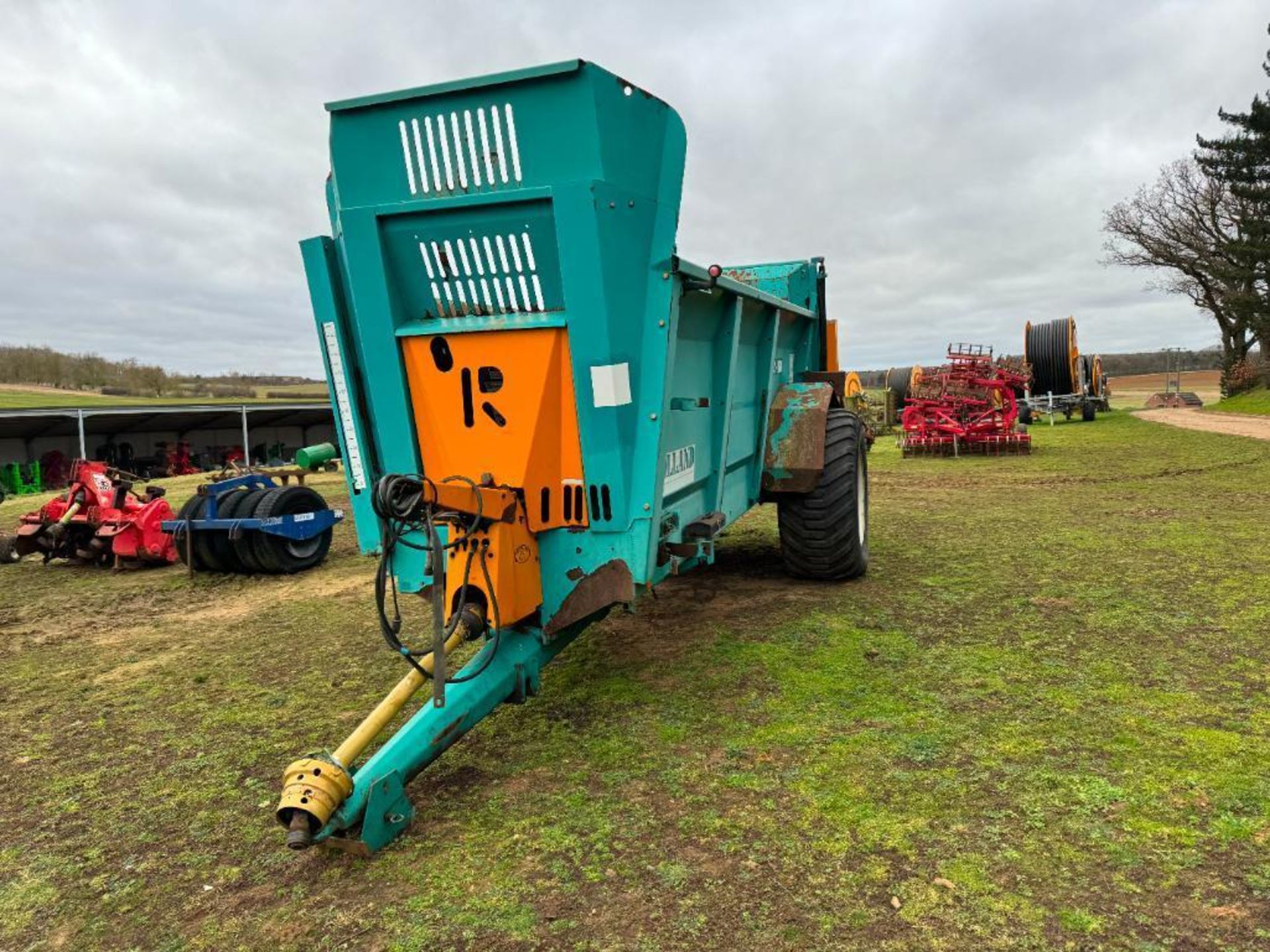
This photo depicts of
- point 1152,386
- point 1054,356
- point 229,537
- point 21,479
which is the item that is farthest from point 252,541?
point 1152,386

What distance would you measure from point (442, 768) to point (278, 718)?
1.06 meters

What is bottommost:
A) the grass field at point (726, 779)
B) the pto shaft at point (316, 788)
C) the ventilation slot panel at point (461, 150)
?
the grass field at point (726, 779)

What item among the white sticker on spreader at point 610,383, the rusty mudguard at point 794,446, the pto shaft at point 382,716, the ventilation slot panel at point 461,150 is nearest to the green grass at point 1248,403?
the rusty mudguard at point 794,446

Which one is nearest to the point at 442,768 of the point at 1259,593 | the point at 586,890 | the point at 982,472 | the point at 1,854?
the point at 586,890

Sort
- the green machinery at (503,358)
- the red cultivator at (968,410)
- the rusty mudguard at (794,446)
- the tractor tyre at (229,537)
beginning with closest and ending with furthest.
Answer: the green machinery at (503,358) < the rusty mudguard at (794,446) < the tractor tyre at (229,537) < the red cultivator at (968,410)

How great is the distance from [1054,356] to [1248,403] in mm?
7095

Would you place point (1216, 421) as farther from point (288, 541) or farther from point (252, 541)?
point (252, 541)

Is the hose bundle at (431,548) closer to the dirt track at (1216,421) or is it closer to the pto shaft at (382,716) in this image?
the pto shaft at (382,716)

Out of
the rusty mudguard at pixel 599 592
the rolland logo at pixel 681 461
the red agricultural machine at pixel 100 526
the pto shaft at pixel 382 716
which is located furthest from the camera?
the red agricultural machine at pixel 100 526

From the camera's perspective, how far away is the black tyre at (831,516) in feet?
16.4

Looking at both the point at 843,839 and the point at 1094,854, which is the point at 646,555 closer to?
the point at 843,839

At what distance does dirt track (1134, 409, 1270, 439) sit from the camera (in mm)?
17047

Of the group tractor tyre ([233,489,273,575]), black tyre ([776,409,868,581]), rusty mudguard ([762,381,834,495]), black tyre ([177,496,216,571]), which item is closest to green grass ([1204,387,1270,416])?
black tyre ([776,409,868,581])

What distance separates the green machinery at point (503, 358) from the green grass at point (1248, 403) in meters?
25.9
